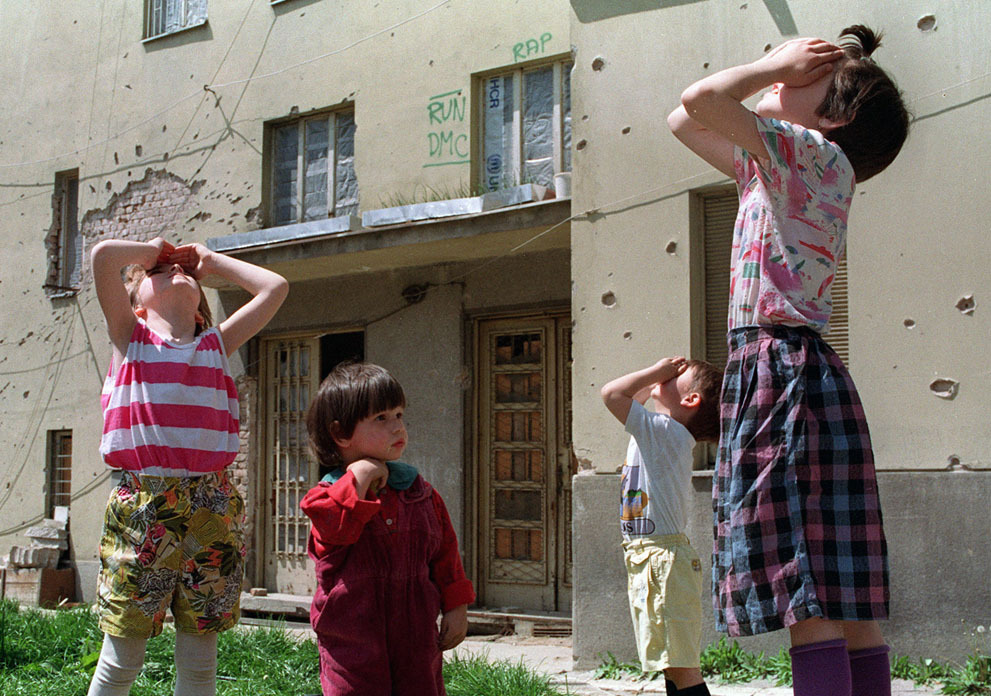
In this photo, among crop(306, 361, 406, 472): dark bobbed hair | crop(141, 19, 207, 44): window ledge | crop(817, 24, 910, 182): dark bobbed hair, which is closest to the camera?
crop(817, 24, 910, 182): dark bobbed hair

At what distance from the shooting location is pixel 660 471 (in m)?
3.62

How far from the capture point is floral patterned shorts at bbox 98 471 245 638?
312 centimetres

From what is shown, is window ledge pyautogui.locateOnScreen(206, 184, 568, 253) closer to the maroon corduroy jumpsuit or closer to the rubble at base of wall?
the rubble at base of wall

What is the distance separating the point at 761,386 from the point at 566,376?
6170 mm

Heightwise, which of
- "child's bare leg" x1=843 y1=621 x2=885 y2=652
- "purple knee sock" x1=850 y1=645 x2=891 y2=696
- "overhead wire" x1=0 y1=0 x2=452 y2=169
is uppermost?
"overhead wire" x1=0 y1=0 x2=452 y2=169

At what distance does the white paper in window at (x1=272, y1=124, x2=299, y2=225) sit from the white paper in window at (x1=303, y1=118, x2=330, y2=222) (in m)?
0.15

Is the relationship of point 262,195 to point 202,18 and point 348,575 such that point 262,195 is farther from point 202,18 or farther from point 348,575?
point 348,575

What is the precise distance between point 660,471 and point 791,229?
146 centimetres

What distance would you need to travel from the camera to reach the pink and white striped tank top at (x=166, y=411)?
3195 millimetres

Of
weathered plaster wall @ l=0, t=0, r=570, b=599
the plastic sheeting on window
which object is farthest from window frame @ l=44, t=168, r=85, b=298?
the plastic sheeting on window

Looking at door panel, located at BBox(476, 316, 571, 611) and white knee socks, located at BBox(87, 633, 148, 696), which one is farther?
door panel, located at BBox(476, 316, 571, 611)

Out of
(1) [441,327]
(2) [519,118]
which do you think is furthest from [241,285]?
(1) [441,327]

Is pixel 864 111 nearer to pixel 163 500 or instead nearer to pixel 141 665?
pixel 163 500

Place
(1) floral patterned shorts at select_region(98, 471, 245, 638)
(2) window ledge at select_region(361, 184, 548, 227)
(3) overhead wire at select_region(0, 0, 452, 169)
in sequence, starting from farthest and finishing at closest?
(3) overhead wire at select_region(0, 0, 452, 169), (2) window ledge at select_region(361, 184, 548, 227), (1) floral patterned shorts at select_region(98, 471, 245, 638)
